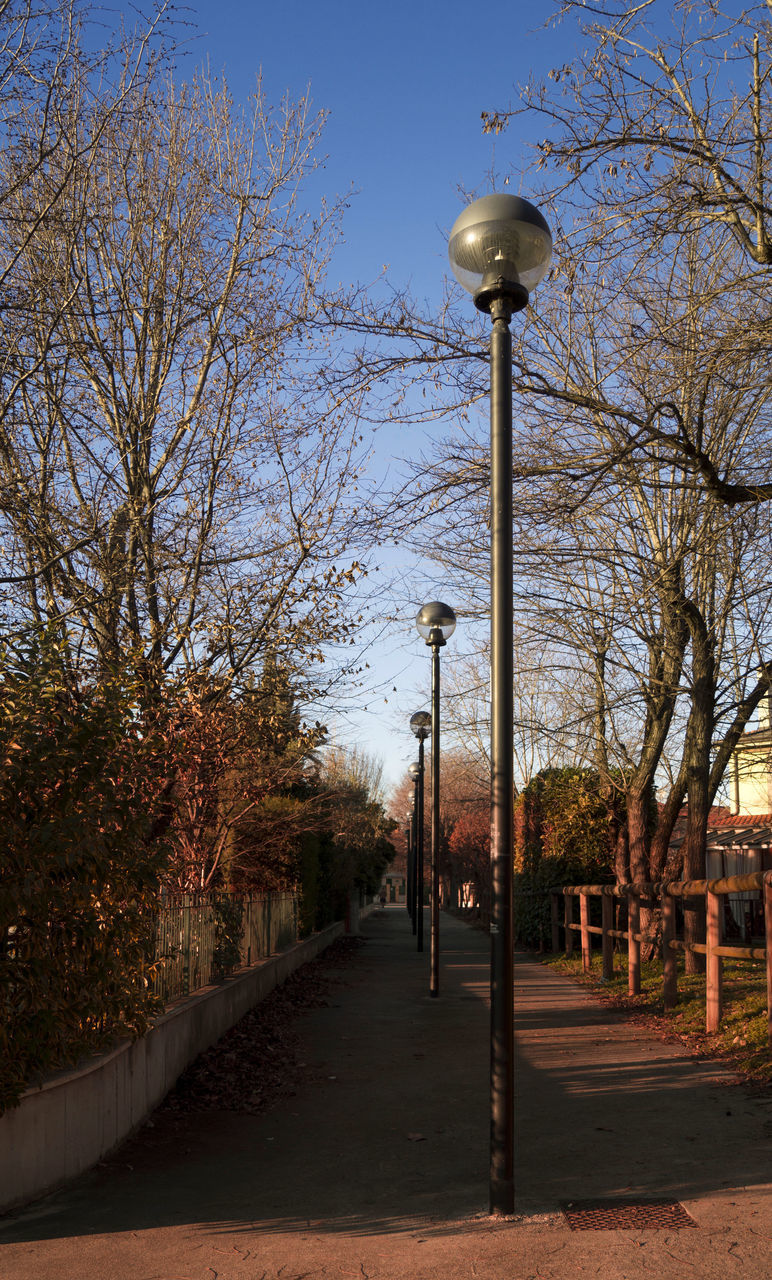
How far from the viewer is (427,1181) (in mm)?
5469

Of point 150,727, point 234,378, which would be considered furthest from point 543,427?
point 150,727

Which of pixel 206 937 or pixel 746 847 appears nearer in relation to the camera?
pixel 206 937

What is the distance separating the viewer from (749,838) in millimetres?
23562

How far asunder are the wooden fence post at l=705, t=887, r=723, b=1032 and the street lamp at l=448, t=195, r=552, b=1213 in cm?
453

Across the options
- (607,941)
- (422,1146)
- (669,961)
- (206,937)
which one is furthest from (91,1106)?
(607,941)

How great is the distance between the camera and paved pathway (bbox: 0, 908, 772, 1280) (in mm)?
4320

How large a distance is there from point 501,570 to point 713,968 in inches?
223

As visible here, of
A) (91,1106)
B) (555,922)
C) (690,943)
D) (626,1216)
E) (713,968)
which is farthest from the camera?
(555,922)

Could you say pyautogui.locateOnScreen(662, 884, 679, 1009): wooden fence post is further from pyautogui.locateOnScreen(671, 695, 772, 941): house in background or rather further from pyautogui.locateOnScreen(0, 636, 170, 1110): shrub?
Answer: pyautogui.locateOnScreen(0, 636, 170, 1110): shrub

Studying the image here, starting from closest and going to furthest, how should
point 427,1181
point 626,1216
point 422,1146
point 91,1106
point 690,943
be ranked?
point 626,1216, point 427,1181, point 91,1106, point 422,1146, point 690,943

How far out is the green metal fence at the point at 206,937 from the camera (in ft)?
27.8

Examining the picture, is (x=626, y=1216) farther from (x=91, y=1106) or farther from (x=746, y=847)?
(x=746, y=847)

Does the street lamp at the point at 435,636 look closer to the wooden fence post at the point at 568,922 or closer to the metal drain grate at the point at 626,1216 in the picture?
the wooden fence post at the point at 568,922

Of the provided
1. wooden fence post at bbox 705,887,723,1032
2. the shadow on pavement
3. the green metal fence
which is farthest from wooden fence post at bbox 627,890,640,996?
the green metal fence
